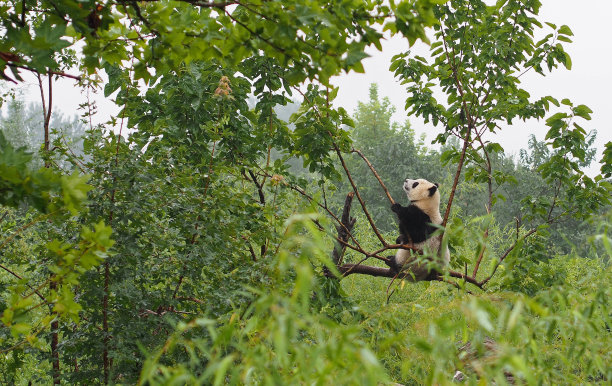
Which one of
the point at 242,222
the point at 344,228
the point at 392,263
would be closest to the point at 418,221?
the point at 392,263

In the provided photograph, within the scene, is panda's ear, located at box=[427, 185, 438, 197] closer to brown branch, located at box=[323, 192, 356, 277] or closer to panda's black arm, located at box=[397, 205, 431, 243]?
panda's black arm, located at box=[397, 205, 431, 243]

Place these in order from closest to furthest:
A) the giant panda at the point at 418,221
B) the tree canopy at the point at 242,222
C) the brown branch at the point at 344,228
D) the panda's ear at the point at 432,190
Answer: the tree canopy at the point at 242,222 → the brown branch at the point at 344,228 → the giant panda at the point at 418,221 → the panda's ear at the point at 432,190

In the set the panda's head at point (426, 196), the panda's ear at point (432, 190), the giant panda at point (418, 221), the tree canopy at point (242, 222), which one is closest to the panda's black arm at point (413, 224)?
the giant panda at point (418, 221)

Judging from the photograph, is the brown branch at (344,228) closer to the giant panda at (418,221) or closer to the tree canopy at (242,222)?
the tree canopy at (242,222)

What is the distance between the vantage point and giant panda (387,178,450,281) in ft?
18.8

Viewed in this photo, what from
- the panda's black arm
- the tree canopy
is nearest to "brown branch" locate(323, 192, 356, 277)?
the tree canopy

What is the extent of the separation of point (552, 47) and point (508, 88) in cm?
58

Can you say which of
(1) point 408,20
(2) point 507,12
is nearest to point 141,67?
(1) point 408,20

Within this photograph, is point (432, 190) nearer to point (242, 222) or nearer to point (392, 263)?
point (392, 263)

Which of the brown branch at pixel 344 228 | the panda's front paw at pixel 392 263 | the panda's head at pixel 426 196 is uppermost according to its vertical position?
the panda's head at pixel 426 196

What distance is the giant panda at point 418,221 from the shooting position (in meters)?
5.73

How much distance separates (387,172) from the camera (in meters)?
29.6

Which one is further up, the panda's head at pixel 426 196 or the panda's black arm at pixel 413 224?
the panda's head at pixel 426 196

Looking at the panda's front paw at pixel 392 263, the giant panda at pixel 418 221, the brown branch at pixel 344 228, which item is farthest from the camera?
the giant panda at pixel 418 221
